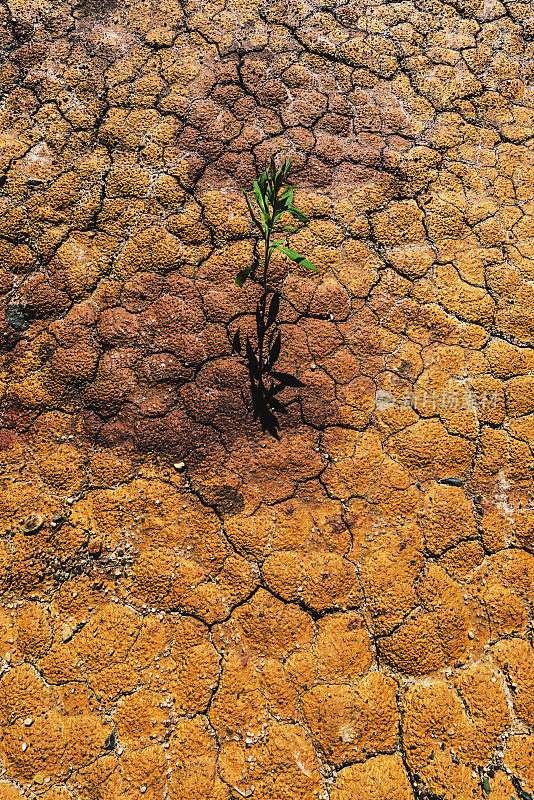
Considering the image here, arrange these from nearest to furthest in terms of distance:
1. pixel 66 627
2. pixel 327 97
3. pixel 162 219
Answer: pixel 66 627 < pixel 162 219 < pixel 327 97

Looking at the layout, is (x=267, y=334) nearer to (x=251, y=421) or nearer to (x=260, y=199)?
(x=251, y=421)

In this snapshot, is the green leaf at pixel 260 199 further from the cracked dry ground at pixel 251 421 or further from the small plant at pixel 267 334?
the cracked dry ground at pixel 251 421

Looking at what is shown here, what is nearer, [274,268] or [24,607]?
[24,607]

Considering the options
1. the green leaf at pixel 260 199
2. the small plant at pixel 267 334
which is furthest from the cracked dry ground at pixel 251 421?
the green leaf at pixel 260 199

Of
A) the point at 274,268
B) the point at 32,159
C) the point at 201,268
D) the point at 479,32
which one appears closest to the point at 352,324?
the point at 274,268

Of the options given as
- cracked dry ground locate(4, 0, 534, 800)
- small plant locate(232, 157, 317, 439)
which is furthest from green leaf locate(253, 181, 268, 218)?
cracked dry ground locate(4, 0, 534, 800)

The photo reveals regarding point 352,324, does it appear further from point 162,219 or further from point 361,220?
point 162,219

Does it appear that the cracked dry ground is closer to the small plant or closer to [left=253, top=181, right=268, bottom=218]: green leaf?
the small plant

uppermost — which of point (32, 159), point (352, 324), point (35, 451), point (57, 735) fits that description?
point (32, 159)

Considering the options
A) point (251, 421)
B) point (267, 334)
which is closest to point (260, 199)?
point (267, 334)

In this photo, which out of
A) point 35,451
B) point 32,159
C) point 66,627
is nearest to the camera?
point 66,627
